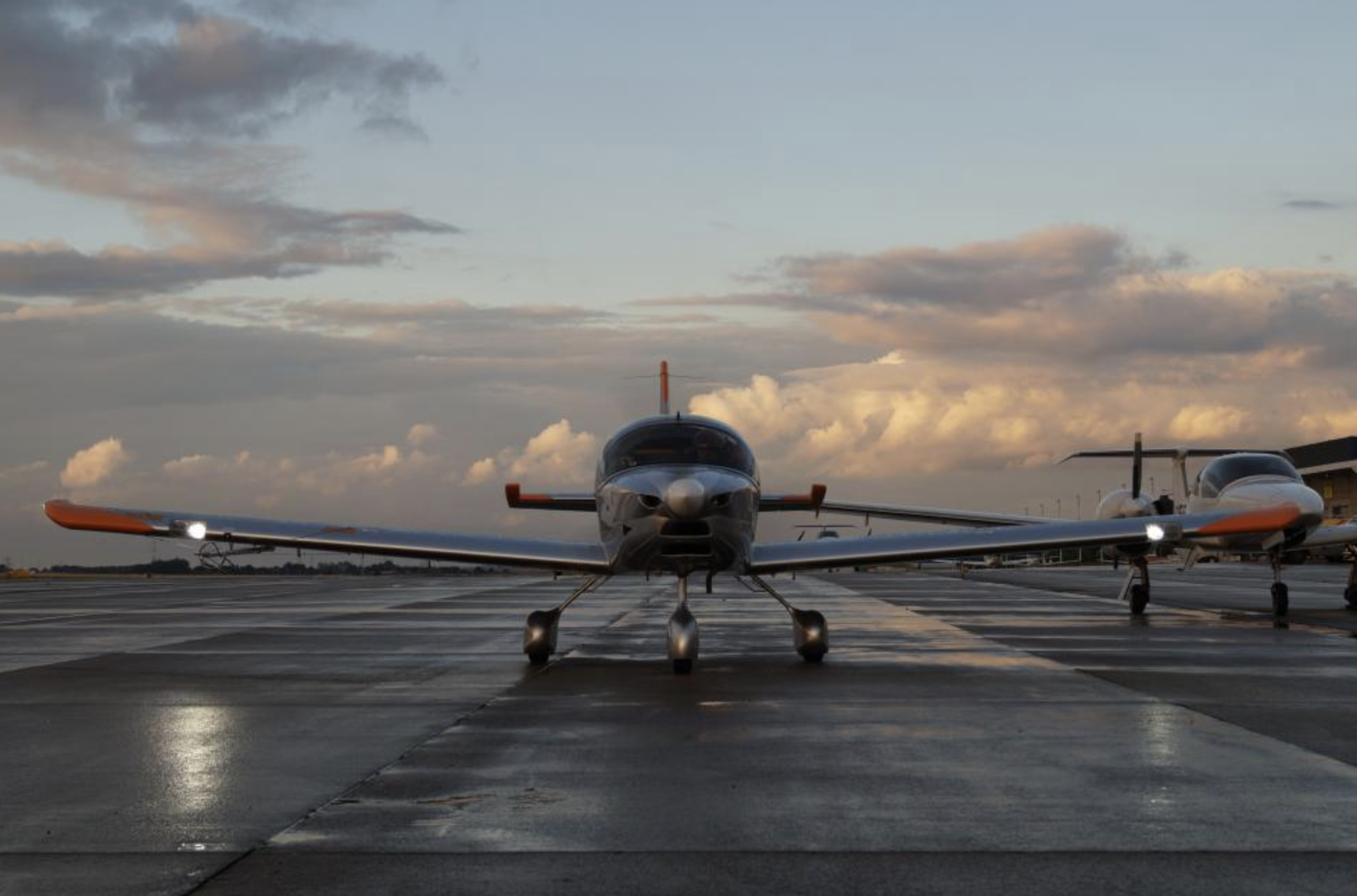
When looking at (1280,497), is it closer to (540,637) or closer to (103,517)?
(540,637)

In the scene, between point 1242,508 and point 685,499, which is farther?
point 1242,508

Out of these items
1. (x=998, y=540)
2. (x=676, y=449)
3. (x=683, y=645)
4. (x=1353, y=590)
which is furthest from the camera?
(x=1353, y=590)

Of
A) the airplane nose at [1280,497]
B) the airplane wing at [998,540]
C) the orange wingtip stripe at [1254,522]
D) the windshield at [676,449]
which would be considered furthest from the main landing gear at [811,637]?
the airplane nose at [1280,497]

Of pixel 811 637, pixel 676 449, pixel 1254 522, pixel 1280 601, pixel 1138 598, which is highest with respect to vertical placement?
pixel 676 449

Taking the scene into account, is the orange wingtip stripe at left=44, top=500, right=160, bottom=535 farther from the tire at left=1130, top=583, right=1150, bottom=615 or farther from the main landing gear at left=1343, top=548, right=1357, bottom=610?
the main landing gear at left=1343, top=548, right=1357, bottom=610

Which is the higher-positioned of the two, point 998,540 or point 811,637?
point 998,540

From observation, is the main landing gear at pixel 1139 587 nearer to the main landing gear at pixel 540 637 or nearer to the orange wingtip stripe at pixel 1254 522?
the orange wingtip stripe at pixel 1254 522

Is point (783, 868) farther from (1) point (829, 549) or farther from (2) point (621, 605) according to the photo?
(2) point (621, 605)

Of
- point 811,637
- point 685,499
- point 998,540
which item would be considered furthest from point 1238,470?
point 685,499

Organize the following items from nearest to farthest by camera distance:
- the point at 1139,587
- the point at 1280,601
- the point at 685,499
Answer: the point at 685,499, the point at 1280,601, the point at 1139,587

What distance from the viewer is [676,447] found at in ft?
55.7

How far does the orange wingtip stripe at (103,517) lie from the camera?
18391 mm

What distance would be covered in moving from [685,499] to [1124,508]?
1555cm

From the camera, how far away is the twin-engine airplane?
53.0 feet
